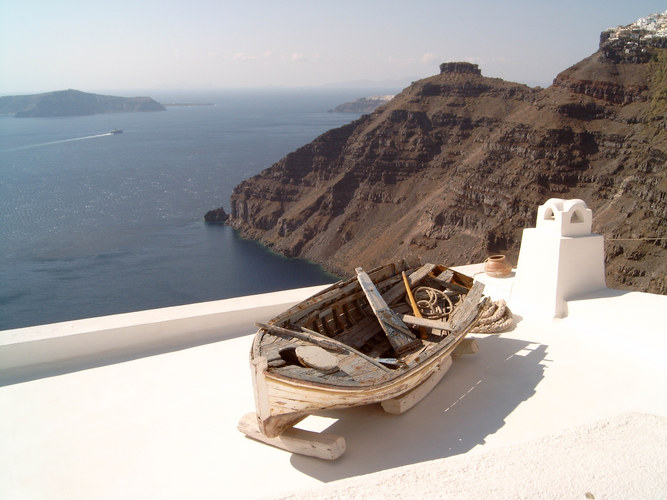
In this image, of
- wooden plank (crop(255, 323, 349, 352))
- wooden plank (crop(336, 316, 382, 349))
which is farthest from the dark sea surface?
wooden plank (crop(255, 323, 349, 352))

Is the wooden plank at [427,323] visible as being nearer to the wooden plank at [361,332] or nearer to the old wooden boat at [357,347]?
the old wooden boat at [357,347]

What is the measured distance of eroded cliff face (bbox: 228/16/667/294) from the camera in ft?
145

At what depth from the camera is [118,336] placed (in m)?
5.41

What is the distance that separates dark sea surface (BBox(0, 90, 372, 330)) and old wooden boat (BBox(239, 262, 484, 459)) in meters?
45.6

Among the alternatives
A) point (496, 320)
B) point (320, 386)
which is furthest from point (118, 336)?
point (496, 320)

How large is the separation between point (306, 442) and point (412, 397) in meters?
0.99

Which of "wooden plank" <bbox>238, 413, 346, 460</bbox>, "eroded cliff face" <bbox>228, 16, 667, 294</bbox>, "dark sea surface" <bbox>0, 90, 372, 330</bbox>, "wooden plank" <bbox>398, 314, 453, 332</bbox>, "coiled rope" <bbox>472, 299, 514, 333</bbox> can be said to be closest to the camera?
Answer: "wooden plank" <bbox>238, 413, 346, 460</bbox>

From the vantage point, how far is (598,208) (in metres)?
44.8

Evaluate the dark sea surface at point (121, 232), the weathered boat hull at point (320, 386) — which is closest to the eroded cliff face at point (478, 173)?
the dark sea surface at point (121, 232)

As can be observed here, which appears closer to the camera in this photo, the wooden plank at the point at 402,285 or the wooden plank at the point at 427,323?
the wooden plank at the point at 427,323

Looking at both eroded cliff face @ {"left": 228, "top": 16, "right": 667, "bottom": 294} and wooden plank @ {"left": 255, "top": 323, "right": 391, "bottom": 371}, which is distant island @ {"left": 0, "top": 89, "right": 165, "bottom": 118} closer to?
eroded cliff face @ {"left": 228, "top": 16, "right": 667, "bottom": 294}

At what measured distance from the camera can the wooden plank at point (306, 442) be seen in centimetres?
363

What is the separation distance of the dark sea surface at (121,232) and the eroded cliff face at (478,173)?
7401 mm

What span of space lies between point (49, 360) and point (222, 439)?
7.38ft
